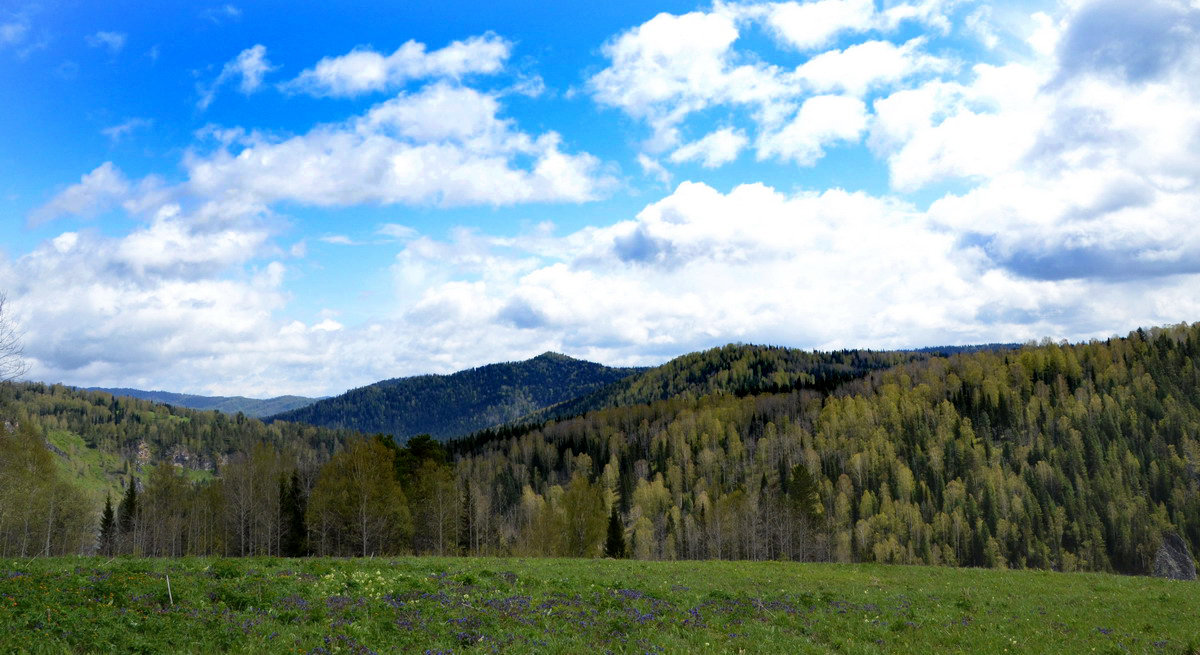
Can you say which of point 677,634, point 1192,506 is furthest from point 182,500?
point 1192,506

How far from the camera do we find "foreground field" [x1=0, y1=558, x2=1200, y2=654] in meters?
16.2

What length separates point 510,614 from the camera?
67.3 feet

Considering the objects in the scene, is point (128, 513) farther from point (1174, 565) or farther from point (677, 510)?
point (1174, 565)

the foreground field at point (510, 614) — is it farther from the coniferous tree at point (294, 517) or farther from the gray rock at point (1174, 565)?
the gray rock at point (1174, 565)

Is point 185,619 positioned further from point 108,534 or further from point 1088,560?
point 1088,560

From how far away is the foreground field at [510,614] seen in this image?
53.2 ft

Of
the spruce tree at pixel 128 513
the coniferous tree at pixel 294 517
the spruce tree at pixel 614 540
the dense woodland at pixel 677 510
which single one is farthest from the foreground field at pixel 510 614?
the spruce tree at pixel 128 513

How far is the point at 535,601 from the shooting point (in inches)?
894

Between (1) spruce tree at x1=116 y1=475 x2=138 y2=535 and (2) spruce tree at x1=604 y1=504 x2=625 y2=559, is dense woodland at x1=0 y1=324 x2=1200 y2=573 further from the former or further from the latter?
(1) spruce tree at x1=116 y1=475 x2=138 y2=535

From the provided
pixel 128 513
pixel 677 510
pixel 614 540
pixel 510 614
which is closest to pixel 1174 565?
pixel 614 540

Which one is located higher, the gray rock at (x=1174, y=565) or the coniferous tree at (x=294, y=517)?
the coniferous tree at (x=294, y=517)

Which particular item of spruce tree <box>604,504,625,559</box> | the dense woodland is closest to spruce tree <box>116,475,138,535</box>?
the dense woodland

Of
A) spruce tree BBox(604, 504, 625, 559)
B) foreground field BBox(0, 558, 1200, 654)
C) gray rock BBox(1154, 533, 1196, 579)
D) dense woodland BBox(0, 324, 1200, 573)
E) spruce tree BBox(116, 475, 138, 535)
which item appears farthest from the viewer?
gray rock BBox(1154, 533, 1196, 579)

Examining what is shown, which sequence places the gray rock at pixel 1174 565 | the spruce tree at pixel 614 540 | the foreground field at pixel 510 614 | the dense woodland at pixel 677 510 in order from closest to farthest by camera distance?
the foreground field at pixel 510 614
the dense woodland at pixel 677 510
the spruce tree at pixel 614 540
the gray rock at pixel 1174 565
